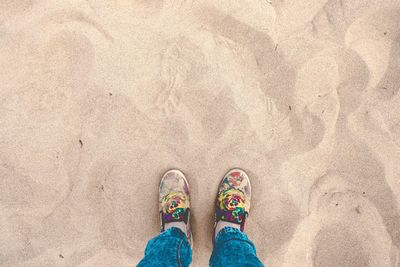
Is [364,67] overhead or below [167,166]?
overhead

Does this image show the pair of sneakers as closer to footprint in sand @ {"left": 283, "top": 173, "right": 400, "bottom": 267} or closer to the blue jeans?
the blue jeans

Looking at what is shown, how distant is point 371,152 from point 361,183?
0.17 metres

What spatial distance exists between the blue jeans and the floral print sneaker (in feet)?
0.41

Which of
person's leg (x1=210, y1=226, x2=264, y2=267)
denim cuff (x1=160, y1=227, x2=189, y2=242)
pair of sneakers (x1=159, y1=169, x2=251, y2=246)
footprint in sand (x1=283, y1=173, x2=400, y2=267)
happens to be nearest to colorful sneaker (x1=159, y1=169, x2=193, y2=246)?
pair of sneakers (x1=159, y1=169, x2=251, y2=246)

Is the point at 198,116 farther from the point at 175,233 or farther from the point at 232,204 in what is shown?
the point at 175,233

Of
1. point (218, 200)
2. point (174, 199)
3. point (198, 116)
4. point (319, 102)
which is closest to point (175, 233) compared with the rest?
point (174, 199)

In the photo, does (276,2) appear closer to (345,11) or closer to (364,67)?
(345,11)

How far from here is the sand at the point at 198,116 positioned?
1.71m

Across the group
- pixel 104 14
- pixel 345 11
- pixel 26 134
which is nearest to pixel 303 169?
pixel 345 11

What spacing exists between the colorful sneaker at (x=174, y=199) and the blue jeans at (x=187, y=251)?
128mm

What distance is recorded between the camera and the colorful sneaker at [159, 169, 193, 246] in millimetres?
1693

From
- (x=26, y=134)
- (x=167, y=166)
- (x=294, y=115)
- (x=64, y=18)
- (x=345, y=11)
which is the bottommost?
(x=26, y=134)

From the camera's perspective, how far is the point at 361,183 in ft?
5.66

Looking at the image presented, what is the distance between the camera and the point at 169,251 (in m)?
1.41
